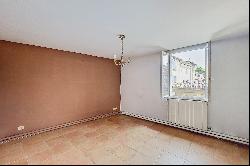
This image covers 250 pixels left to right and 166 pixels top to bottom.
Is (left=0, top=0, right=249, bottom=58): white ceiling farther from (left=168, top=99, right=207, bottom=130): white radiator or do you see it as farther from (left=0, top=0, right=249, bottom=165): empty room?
(left=168, top=99, right=207, bottom=130): white radiator

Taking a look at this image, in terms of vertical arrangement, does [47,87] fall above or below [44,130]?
above

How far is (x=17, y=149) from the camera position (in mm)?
2666

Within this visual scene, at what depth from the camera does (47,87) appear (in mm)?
3762

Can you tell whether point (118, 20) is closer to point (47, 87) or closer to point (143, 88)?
point (47, 87)

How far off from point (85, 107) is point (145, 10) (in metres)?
3.36

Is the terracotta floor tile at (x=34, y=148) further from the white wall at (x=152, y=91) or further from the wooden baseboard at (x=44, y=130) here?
the white wall at (x=152, y=91)

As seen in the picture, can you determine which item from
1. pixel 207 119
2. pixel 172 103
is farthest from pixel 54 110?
pixel 207 119

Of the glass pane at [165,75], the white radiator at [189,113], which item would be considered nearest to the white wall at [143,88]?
the glass pane at [165,75]

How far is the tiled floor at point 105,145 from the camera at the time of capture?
6.66 ft

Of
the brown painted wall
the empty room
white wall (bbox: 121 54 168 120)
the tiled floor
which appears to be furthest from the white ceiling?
the tiled floor

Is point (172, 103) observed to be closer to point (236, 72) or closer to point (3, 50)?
point (236, 72)

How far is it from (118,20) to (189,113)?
261 cm

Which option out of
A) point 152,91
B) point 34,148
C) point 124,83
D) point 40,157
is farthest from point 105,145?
point 124,83

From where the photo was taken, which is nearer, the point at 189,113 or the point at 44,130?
the point at 189,113
